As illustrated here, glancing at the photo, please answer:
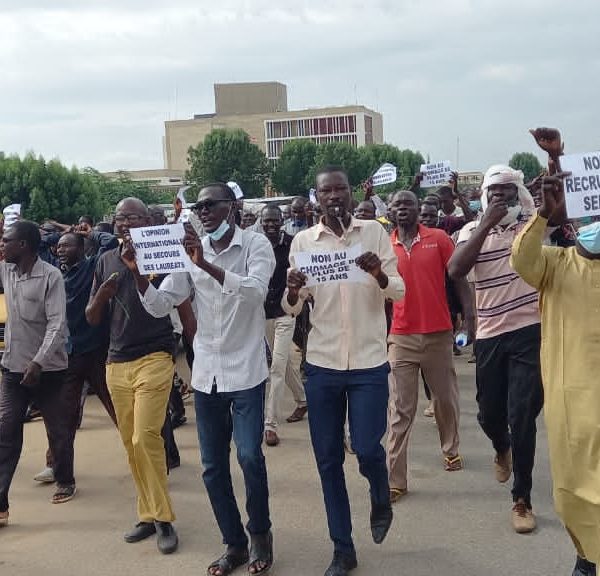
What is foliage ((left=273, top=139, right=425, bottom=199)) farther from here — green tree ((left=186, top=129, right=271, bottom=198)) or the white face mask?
the white face mask

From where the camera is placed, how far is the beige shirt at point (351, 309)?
159 inches

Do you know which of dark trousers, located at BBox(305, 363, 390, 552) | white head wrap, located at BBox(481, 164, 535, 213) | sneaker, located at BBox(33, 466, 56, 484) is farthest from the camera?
sneaker, located at BBox(33, 466, 56, 484)

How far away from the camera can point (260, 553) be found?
164 inches

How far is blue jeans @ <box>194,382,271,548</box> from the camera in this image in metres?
4.09

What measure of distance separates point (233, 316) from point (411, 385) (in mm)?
1646

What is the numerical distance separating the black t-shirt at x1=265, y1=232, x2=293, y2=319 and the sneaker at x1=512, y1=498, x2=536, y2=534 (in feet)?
8.00

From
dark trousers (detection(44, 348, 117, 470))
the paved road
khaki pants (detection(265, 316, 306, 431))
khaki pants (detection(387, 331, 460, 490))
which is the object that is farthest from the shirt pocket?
khaki pants (detection(387, 331, 460, 490))

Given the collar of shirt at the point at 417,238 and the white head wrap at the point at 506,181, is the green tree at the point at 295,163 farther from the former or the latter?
the white head wrap at the point at 506,181

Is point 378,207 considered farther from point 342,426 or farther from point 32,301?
point 342,426

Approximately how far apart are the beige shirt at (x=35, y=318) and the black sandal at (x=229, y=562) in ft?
6.23

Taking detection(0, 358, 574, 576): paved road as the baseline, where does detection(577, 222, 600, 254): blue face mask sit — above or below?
above

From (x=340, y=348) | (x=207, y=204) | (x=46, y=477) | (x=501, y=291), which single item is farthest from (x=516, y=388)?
(x=46, y=477)

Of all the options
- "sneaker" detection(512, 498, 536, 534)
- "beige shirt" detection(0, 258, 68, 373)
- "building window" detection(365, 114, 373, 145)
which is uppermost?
"building window" detection(365, 114, 373, 145)

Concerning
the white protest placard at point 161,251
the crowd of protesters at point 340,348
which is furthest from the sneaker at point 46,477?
the white protest placard at point 161,251
